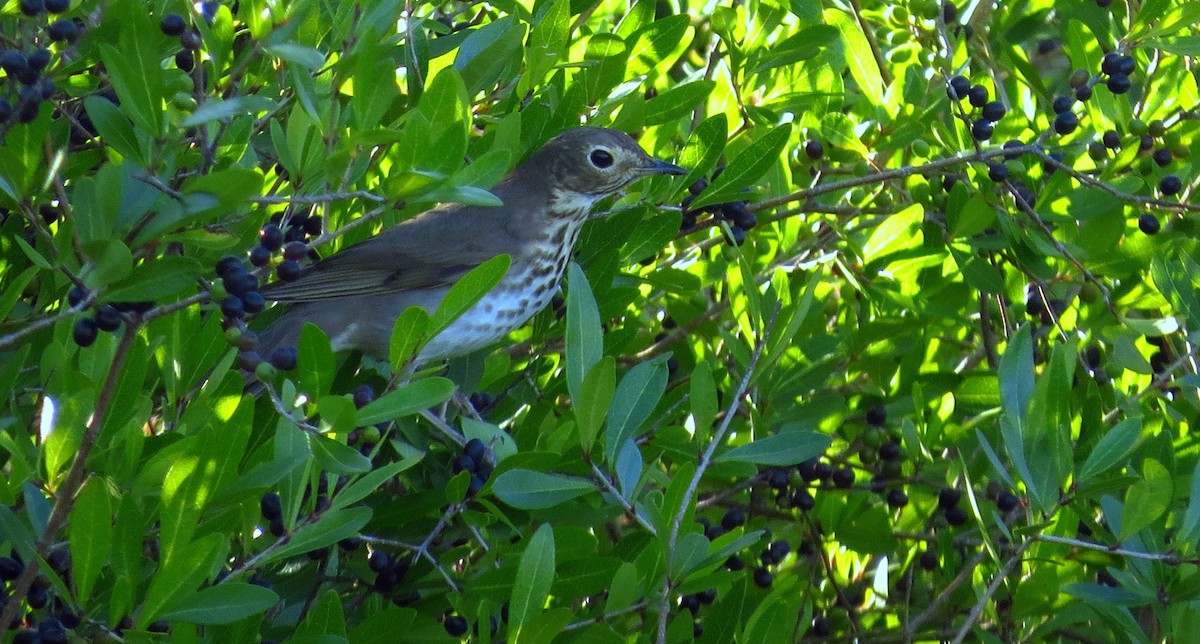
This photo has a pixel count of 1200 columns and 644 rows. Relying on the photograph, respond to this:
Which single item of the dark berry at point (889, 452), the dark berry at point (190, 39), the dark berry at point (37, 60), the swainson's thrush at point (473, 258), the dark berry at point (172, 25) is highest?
the dark berry at point (37, 60)

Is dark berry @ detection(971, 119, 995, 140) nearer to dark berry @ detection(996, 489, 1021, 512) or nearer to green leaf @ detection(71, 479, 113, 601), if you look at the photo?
dark berry @ detection(996, 489, 1021, 512)

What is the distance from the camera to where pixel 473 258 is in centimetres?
516

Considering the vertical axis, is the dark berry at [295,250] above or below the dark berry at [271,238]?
above

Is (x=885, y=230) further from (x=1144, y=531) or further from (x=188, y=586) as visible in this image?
(x=188, y=586)

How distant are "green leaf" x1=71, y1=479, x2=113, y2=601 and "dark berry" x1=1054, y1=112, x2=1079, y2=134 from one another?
2.90 meters

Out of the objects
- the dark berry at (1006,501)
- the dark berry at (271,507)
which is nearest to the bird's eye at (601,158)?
the dark berry at (1006,501)

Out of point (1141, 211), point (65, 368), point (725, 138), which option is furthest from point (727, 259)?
point (65, 368)

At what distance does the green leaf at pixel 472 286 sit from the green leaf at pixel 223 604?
67cm

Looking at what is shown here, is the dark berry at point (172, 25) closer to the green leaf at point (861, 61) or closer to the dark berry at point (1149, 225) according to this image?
the green leaf at point (861, 61)

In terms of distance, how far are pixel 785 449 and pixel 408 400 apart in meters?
0.90

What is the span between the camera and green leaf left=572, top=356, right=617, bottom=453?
2.76 meters

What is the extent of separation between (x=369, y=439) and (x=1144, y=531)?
1785mm

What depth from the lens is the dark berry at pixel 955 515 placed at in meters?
3.98

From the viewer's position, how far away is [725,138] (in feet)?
12.8
